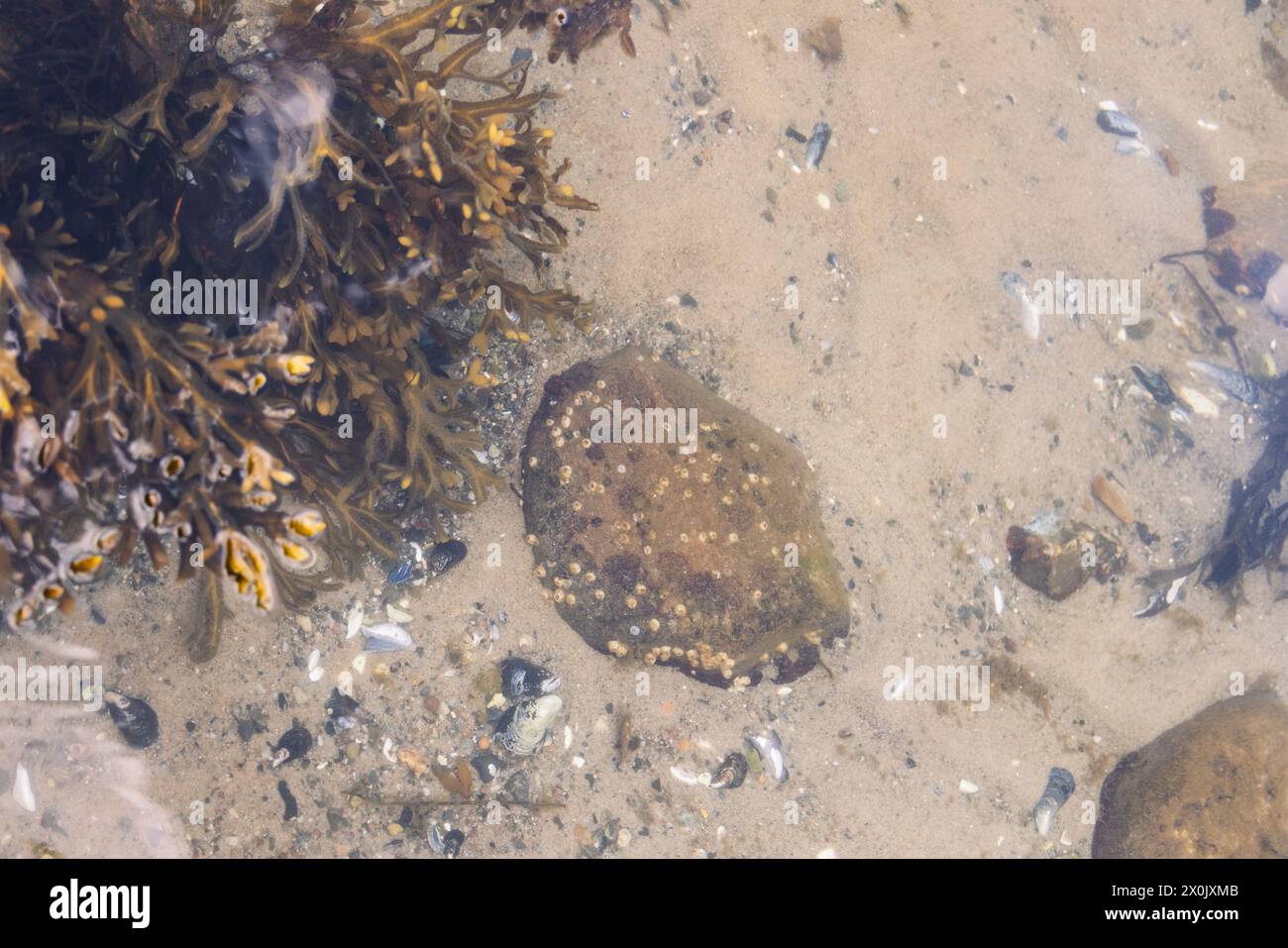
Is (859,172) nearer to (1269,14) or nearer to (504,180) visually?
(504,180)

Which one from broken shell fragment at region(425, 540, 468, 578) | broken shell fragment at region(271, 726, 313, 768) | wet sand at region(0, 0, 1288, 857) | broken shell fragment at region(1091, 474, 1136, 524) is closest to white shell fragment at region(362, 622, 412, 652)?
wet sand at region(0, 0, 1288, 857)

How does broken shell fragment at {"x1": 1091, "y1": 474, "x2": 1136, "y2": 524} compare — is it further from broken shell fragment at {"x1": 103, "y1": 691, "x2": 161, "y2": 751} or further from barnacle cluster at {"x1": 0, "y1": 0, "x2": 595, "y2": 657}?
broken shell fragment at {"x1": 103, "y1": 691, "x2": 161, "y2": 751}

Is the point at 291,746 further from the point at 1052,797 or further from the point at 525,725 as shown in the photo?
the point at 1052,797

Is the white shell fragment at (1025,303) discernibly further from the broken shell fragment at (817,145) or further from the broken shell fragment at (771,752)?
the broken shell fragment at (771,752)

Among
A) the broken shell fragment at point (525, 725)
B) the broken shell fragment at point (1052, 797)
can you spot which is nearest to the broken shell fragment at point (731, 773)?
the broken shell fragment at point (525, 725)

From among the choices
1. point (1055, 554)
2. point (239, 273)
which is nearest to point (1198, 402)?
point (1055, 554)

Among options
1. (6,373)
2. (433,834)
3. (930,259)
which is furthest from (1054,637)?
(6,373)
